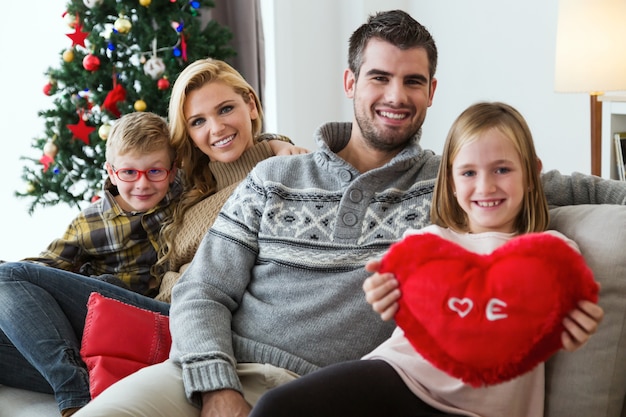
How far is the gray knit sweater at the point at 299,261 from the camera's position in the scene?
175 cm

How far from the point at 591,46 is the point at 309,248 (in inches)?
66.0

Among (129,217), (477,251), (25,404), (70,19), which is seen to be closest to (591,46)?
(477,251)

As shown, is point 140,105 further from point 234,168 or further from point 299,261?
point 299,261

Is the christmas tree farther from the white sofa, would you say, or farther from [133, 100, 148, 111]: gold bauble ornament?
the white sofa

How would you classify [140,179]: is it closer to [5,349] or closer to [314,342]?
[5,349]

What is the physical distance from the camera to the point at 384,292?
4.54 feet

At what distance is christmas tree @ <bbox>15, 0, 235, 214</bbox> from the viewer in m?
3.35

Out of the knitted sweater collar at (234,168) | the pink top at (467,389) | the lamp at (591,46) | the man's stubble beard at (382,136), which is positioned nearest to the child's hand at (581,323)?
the pink top at (467,389)

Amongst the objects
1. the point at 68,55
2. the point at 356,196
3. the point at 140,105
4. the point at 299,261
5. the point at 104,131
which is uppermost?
the point at 68,55

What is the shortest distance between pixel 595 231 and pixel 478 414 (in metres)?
0.43

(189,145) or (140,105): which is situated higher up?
(140,105)

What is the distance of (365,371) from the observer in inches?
57.8

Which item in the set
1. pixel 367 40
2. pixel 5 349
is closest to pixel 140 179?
pixel 5 349

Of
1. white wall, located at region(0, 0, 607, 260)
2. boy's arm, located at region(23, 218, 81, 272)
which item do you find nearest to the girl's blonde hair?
boy's arm, located at region(23, 218, 81, 272)
